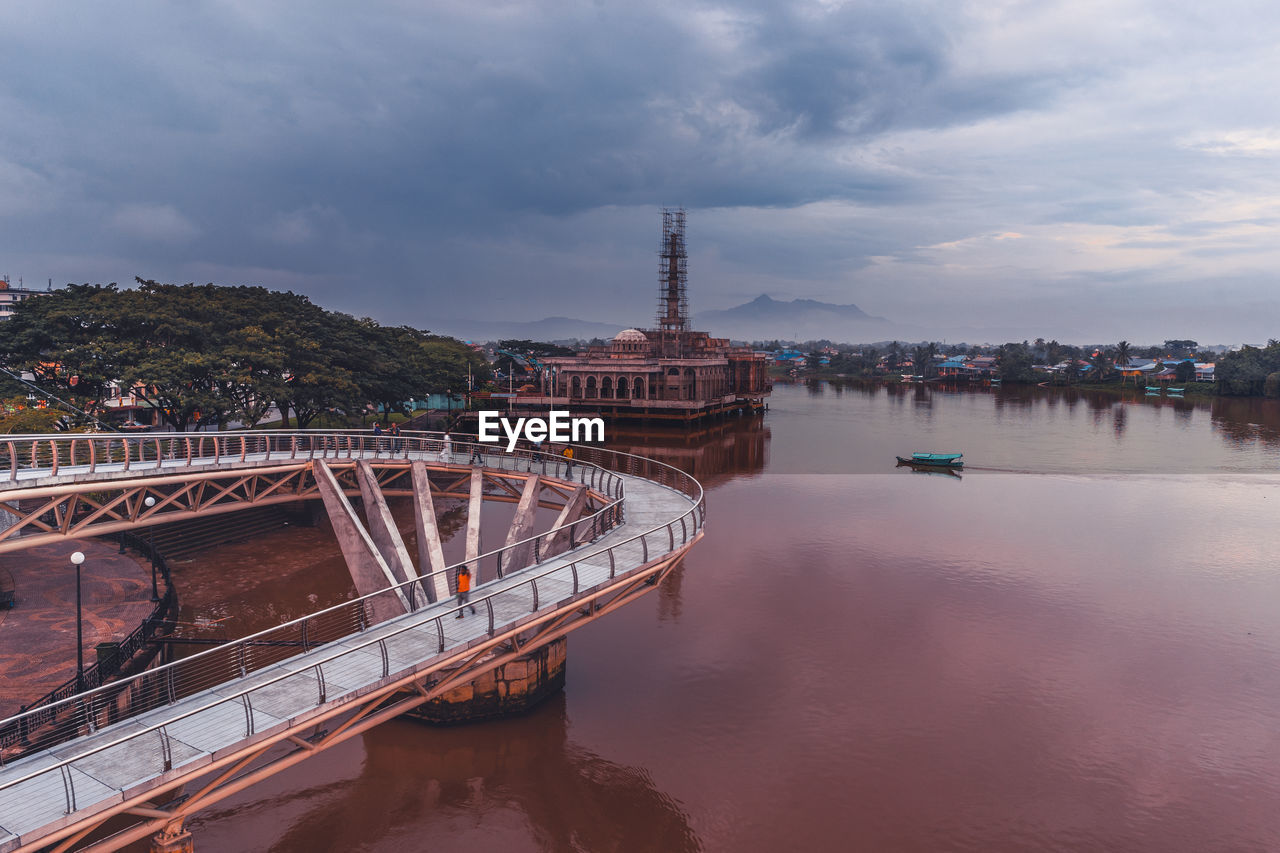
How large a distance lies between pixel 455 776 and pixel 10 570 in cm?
2254

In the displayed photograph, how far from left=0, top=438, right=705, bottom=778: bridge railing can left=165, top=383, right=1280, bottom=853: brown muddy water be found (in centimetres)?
405

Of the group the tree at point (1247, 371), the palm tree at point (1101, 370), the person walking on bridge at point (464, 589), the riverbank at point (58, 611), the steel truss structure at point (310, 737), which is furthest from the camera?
the palm tree at point (1101, 370)

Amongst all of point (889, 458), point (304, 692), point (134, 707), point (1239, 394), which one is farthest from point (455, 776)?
point (1239, 394)

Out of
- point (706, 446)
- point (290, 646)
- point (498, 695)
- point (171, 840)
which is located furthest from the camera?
point (706, 446)

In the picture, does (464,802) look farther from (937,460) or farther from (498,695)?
(937,460)

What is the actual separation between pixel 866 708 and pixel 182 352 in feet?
136

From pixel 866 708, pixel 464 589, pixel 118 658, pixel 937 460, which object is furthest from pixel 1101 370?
pixel 118 658

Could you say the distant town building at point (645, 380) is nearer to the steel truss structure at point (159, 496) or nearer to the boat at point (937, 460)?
the boat at point (937, 460)

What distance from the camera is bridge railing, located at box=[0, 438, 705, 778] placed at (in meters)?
14.9

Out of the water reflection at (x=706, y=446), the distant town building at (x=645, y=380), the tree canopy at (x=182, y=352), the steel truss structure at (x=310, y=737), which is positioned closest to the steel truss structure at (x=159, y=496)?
the steel truss structure at (x=310, y=737)

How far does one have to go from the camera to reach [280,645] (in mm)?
13438

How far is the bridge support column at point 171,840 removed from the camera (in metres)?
12.6

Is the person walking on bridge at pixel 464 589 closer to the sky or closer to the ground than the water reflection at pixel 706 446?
closer to the sky

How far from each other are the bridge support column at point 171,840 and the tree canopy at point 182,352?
33.8m
